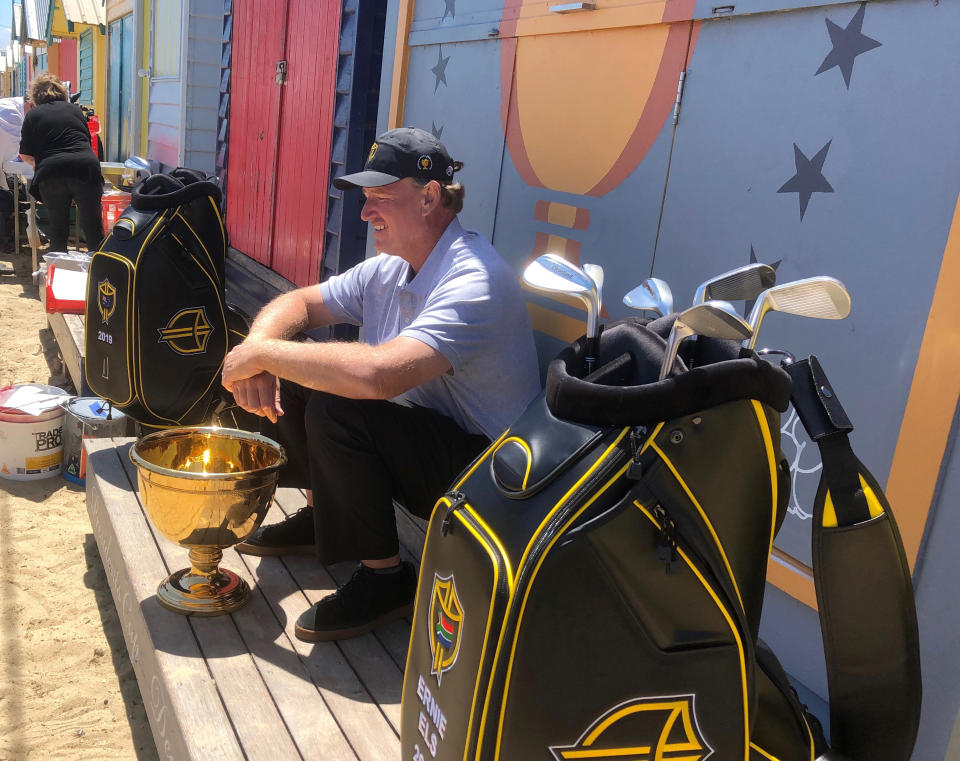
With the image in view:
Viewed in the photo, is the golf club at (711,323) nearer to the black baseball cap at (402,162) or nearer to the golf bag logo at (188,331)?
the black baseball cap at (402,162)

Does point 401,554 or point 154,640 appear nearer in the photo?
point 154,640

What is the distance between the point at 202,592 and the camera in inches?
91.0

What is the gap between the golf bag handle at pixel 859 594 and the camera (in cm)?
120

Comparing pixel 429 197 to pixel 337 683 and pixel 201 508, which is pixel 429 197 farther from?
pixel 337 683

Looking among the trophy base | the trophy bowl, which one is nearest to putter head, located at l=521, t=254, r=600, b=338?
the trophy bowl

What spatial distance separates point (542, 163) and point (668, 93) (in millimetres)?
616

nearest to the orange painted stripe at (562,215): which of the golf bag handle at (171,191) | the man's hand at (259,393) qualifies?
the man's hand at (259,393)

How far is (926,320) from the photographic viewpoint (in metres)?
1.65

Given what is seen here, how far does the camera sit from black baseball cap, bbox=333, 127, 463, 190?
96.3 inches

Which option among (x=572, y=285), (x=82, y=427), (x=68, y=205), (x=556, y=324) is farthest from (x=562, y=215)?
(x=68, y=205)

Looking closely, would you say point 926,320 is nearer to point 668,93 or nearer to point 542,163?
point 668,93

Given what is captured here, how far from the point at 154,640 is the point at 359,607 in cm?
51

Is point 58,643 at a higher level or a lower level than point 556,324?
lower

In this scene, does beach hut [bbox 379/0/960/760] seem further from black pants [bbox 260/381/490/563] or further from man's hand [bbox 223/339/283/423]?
man's hand [bbox 223/339/283/423]
